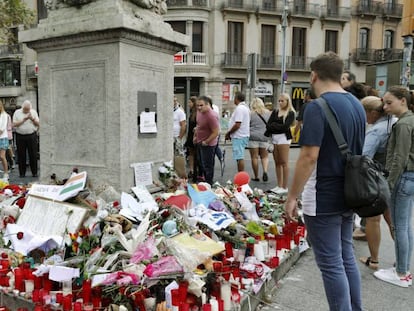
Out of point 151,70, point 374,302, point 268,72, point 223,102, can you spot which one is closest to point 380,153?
point 374,302

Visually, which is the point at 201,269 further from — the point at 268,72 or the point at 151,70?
the point at 268,72

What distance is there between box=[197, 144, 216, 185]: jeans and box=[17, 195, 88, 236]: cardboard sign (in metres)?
3.51

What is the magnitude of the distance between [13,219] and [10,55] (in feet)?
120

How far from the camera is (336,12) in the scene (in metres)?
35.6

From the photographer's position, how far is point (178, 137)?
30.1 ft

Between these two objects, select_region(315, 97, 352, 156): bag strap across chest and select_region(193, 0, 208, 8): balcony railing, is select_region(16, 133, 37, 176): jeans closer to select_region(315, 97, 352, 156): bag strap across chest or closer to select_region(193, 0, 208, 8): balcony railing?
select_region(315, 97, 352, 156): bag strap across chest

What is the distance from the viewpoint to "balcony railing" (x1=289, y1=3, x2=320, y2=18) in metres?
34.0

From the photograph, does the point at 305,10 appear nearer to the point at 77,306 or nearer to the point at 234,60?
the point at 234,60

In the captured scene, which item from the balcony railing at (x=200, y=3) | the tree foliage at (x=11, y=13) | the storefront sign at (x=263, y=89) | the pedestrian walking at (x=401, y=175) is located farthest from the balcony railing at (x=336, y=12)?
the pedestrian walking at (x=401, y=175)

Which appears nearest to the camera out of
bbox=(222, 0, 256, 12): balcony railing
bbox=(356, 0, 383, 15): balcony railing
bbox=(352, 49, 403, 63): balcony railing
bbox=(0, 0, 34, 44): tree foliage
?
bbox=(0, 0, 34, 44): tree foliage

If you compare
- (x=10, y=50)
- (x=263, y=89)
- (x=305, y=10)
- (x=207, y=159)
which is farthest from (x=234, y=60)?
(x=207, y=159)

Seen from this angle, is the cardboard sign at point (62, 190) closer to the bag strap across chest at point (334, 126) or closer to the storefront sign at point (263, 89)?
the bag strap across chest at point (334, 126)

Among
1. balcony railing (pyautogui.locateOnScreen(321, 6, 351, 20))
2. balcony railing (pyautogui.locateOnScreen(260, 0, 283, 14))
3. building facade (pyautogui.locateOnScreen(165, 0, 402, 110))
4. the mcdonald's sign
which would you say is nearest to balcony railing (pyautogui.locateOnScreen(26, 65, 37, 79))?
building facade (pyautogui.locateOnScreen(165, 0, 402, 110))

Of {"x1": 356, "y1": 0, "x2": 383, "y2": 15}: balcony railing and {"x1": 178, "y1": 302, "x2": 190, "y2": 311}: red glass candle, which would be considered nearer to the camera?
{"x1": 178, "y1": 302, "x2": 190, "y2": 311}: red glass candle
